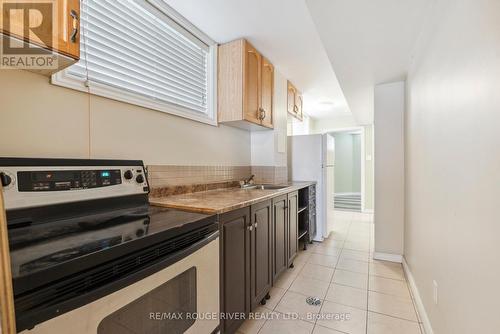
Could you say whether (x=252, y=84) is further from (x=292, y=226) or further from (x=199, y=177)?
(x=292, y=226)

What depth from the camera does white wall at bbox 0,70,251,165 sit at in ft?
3.25

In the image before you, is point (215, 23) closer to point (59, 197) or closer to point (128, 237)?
point (59, 197)

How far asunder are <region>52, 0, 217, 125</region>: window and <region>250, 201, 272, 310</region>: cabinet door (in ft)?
3.30

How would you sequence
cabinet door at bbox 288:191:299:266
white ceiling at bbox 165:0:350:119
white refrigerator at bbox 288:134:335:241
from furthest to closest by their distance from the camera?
white refrigerator at bbox 288:134:335:241 < cabinet door at bbox 288:191:299:266 < white ceiling at bbox 165:0:350:119

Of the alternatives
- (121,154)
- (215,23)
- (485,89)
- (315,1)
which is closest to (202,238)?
(121,154)

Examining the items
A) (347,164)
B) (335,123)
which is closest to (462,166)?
(335,123)

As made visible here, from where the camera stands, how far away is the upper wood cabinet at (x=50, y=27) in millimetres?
756

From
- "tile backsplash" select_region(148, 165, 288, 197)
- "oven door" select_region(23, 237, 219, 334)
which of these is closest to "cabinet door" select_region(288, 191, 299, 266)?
"tile backsplash" select_region(148, 165, 288, 197)

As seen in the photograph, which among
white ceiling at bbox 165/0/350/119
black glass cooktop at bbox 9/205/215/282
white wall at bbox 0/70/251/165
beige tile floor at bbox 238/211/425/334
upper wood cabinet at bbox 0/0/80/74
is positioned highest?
white ceiling at bbox 165/0/350/119

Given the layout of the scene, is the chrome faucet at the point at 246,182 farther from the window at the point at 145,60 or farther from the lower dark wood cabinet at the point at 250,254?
the window at the point at 145,60

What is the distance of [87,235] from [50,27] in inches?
31.3

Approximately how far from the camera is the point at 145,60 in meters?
1.60

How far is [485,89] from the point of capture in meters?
0.79

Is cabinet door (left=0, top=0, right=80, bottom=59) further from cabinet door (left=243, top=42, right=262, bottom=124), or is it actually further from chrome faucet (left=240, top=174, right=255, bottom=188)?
chrome faucet (left=240, top=174, right=255, bottom=188)
